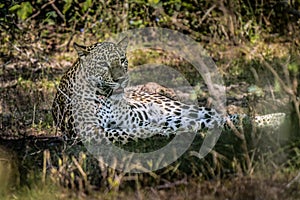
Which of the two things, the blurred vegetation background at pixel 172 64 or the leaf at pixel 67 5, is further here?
the leaf at pixel 67 5

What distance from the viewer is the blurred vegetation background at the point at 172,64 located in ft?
18.3

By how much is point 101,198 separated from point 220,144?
1.76 metres

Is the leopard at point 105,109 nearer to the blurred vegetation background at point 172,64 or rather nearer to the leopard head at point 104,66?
the leopard head at point 104,66

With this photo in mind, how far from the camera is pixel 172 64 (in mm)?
12000

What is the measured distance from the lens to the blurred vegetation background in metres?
5.59

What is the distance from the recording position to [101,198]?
5.41 m

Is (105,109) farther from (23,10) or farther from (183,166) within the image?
(23,10)

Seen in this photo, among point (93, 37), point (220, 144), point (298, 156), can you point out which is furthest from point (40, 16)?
point (298, 156)

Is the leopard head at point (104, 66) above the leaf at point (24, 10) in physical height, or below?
below

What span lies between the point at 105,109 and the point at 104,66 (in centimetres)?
47

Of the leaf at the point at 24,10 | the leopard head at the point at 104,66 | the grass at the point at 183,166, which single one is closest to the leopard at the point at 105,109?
the leopard head at the point at 104,66

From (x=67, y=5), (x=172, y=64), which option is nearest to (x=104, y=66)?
(x=172, y=64)

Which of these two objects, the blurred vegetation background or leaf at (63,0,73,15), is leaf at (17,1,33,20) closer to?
the blurred vegetation background

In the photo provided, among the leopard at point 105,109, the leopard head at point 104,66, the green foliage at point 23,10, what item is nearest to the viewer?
the leopard at point 105,109
